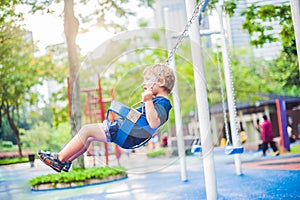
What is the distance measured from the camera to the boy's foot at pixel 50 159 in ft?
9.97

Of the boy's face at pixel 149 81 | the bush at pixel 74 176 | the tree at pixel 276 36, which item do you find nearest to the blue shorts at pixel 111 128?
the boy's face at pixel 149 81

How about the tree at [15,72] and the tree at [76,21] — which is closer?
the tree at [15,72]

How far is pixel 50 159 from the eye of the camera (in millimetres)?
3041

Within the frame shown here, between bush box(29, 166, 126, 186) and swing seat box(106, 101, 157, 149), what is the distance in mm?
4558

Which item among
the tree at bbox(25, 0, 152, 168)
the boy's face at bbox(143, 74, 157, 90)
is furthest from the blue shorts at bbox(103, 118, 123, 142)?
the tree at bbox(25, 0, 152, 168)

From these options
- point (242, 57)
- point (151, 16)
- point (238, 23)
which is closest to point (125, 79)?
point (151, 16)

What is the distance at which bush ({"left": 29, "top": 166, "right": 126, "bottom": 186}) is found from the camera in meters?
7.43

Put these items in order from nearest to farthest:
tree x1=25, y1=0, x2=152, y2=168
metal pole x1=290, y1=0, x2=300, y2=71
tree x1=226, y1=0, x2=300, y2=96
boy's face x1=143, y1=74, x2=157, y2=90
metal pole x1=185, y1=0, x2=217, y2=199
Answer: boy's face x1=143, y1=74, x2=157, y2=90 → metal pole x1=290, y1=0, x2=300, y2=71 → metal pole x1=185, y1=0, x2=217, y2=199 → tree x1=25, y1=0, x2=152, y2=168 → tree x1=226, y1=0, x2=300, y2=96

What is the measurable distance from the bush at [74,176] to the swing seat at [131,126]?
456 cm

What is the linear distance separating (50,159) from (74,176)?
16.1ft

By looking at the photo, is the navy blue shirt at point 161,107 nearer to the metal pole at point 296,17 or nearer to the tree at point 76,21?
the metal pole at point 296,17

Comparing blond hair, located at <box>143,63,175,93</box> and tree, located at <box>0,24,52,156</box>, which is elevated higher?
tree, located at <box>0,24,52,156</box>

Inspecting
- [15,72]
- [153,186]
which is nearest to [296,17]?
[153,186]

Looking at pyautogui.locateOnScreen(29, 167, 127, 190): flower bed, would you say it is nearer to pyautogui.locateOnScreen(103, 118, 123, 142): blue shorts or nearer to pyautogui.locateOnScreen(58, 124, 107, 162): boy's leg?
pyautogui.locateOnScreen(58, 124, 107, 162): boy's leg
